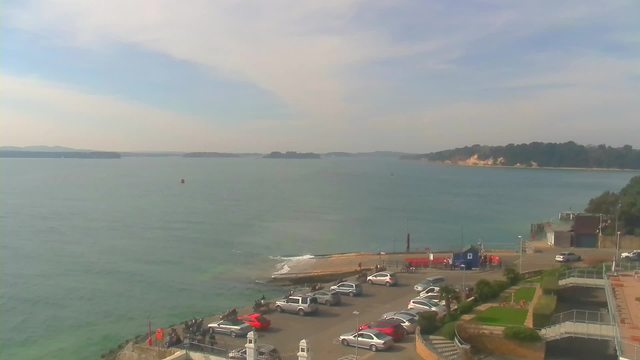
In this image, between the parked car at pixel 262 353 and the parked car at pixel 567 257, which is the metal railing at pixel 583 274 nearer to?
the parked car at pixel 567 257

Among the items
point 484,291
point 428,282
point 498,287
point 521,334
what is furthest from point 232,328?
point 498,287

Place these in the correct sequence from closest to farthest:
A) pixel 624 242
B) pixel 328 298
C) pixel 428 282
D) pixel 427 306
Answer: pixel 427 306
pixel 328 298
pixel 428 282
pixel 624 242

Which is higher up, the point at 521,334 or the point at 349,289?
the point at 521,334

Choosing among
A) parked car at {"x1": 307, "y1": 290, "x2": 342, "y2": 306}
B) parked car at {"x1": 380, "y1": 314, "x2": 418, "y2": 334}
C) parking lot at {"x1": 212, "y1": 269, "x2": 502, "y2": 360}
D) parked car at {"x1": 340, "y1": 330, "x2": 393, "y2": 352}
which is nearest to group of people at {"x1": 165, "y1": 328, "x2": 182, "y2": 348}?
parking lot at {"x1": 212, "y1": 269, "x2": 502, "y2": 360}

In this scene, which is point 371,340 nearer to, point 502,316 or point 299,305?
point 502,316

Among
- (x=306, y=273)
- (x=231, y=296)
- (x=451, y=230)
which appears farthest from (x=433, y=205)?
(x=231, y=296)

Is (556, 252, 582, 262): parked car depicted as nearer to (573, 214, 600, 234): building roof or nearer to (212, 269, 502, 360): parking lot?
(212, 269, 502, 360): parking lot

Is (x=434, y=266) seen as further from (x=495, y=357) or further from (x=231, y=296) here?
(x=495, y=357)
